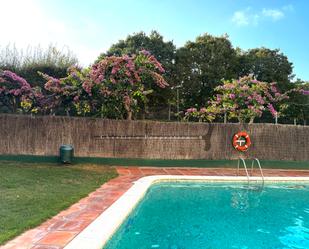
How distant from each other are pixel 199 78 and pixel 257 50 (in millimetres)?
8948

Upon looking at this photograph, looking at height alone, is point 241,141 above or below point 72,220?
above

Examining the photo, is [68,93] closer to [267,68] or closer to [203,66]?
[203,66]

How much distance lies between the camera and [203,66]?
986 inches

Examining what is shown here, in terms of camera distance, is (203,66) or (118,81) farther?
(203,66)

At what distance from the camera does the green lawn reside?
16.1 feet

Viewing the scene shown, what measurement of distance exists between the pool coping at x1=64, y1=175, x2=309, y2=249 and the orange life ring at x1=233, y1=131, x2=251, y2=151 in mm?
2222

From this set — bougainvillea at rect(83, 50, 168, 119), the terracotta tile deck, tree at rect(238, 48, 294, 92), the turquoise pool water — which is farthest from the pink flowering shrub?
tree at rect(238, 48, 294, 92)

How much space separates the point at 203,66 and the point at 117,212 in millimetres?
20399

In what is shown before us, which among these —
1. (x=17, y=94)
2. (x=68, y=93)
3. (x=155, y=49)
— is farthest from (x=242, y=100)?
(x=155, y=49)

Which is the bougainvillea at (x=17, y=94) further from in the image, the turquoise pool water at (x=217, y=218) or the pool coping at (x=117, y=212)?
the turquoise pool water at (x=217, y=218)

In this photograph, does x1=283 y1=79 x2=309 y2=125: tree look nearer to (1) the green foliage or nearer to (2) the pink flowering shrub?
(1) the green foliage

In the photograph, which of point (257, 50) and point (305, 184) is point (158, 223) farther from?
point (257, 50)

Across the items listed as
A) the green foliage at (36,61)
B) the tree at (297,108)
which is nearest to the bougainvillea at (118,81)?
the green foliage at (36,61)

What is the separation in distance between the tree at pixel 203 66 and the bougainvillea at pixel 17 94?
1190cm
